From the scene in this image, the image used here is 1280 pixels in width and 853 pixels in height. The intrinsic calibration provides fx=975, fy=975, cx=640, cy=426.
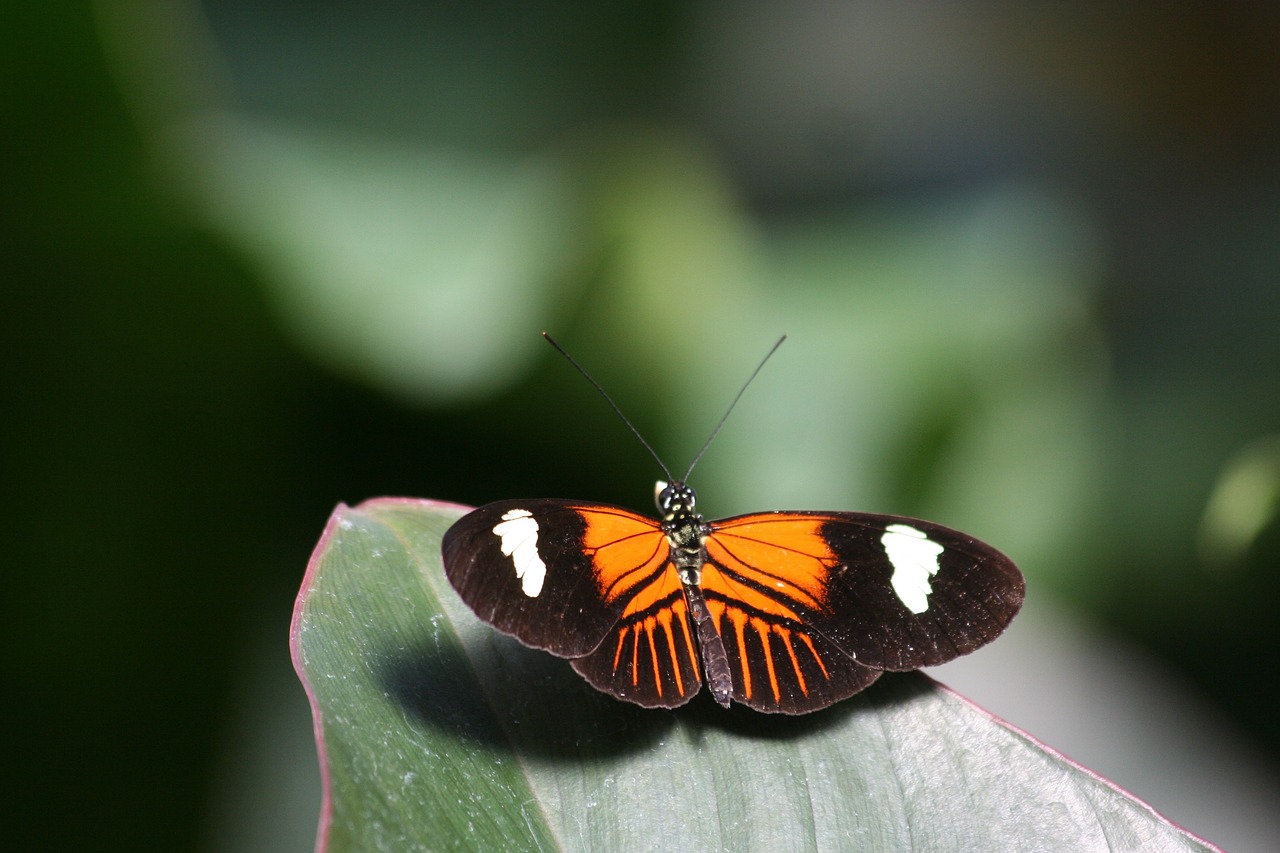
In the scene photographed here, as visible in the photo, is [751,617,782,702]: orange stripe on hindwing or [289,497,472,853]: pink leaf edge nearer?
[289,497,472,853]: pink leaf edge

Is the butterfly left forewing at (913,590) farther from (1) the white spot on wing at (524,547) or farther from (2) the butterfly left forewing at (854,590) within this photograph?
(1) the white spot on wing at (524,547)

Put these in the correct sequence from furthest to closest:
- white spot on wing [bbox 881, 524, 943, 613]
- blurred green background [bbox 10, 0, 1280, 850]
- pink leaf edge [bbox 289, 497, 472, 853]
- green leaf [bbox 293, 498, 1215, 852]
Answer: blurred green background [bbox 10, 0, 1280, 850] → white spot on wing [bbox 881, 524, 943, 613] → green leaf [bbox 293, 498, 1215, 852] → pink leaf edge [bbox 289, 497, 472, 853]

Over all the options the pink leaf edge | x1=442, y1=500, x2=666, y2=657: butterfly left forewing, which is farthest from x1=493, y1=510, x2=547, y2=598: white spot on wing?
the pink leaf edge

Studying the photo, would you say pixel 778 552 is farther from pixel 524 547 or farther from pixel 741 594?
pixel 524 547

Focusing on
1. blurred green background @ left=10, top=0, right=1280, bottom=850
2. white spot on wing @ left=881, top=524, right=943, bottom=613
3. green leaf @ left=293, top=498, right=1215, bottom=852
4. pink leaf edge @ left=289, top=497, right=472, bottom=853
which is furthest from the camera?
blurred green background @ left=10, top=0, right=1280, bottom=850

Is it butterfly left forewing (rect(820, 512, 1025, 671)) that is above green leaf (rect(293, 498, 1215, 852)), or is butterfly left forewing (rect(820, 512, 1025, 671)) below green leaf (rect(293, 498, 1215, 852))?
above

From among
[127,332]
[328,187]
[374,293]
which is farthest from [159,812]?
[328,187]

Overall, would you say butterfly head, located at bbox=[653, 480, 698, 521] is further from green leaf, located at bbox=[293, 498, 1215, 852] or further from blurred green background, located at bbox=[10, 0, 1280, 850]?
blurred green background, located at bbox=[10, 0, 1280, 850]
